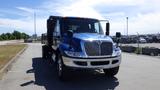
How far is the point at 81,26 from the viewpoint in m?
13.8

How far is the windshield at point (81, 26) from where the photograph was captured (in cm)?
1354

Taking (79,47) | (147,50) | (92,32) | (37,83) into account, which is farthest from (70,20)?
→ (147,50)

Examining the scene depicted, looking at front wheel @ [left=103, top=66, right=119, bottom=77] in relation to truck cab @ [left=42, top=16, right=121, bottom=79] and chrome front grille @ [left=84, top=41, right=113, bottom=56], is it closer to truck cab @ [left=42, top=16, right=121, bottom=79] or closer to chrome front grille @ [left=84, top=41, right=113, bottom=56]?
truck cab @ [left=42, top=16, right=121, bottom=79]

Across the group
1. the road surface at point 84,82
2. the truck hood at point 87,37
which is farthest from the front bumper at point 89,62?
the truck hood at point 87,37

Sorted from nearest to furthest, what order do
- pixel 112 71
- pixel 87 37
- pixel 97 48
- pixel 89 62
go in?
1. pixel 89 62
2. pixel 97 48
3. pixel 87 37
4. pixel 112 71

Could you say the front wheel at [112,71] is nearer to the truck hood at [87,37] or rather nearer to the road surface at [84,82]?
the road surface at [84,82]

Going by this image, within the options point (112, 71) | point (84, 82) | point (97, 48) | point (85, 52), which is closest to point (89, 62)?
point (85, 52)

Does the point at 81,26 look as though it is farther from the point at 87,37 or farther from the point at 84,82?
the point at 84,82

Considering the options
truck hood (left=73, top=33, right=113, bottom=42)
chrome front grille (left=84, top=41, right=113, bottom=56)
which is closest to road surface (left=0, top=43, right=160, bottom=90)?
chrome front grille (left=84, top=41, right=113, bottom=56)

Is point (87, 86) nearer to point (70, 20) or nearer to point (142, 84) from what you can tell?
point (142, 84)

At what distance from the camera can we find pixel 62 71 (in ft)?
40.1

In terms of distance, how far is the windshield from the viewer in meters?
13.5

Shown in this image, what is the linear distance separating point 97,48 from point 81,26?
86.3 inches

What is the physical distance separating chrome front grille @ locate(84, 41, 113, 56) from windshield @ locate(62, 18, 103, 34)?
5.83 ft
